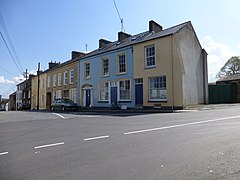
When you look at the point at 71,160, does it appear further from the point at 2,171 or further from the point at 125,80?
the point at 125,80

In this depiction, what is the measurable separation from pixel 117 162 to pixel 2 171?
2222 millimetres

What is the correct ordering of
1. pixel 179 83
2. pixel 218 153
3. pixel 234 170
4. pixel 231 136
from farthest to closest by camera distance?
pixel 179 83 → pixel 231 136 → pixel 218 153 → pixel 234 170

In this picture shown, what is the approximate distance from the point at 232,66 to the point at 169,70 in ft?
139

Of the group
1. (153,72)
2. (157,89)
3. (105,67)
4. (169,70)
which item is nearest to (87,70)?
(105,67)

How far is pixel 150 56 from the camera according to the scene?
20797mm

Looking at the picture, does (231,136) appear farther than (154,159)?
Yes

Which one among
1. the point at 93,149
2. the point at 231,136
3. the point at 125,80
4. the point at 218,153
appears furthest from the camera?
the point at 125,80

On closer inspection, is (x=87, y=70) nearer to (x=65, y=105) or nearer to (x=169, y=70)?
(x=65, y=105)

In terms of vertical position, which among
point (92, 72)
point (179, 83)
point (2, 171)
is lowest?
point (2, 171)

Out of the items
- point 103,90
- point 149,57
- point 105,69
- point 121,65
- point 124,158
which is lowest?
point 124,158

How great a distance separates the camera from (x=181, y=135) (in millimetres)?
7090

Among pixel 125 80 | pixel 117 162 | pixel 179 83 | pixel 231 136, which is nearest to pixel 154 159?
pixel 117 162

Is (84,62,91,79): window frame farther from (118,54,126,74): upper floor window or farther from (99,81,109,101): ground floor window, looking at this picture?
(118,54,126,74): upper floor window

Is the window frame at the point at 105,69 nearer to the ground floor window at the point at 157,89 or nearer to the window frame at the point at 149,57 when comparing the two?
the window frame at the point at 149,57
